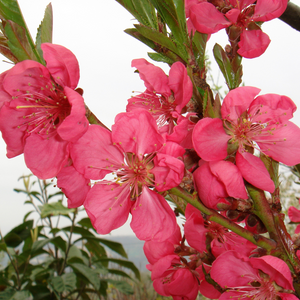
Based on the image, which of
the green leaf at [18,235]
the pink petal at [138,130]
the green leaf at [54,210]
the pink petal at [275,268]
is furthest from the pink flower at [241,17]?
the green leaf at [18,235]

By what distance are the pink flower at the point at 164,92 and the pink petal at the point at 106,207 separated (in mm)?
128

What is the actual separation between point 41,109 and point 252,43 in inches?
13.6

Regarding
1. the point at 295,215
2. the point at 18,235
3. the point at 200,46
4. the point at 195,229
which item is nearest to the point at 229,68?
the point at 200,46

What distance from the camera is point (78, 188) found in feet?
1.22

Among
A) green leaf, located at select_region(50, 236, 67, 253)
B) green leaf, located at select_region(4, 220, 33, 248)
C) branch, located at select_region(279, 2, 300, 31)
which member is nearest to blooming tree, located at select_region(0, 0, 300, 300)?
branch, located at select_region(279, 2, 300, 31)

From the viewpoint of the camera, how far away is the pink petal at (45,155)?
0.35m

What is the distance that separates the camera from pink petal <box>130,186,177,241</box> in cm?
36

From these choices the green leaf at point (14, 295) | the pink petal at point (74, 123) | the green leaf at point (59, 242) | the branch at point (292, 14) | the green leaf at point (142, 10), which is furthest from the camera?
the green leaf at point (59, 242)

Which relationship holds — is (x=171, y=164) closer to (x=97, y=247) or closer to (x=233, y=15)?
(x=233, y=15)

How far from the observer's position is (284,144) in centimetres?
40

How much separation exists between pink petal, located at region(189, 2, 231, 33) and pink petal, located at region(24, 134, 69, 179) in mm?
275

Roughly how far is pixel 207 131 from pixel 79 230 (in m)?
1.58

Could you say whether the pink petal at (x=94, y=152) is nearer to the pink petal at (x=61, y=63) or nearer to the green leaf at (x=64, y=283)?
the pink petal at (x=61, y=63)

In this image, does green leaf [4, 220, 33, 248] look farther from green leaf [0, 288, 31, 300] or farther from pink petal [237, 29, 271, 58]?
pink petal [237, 29, 271, 58]
